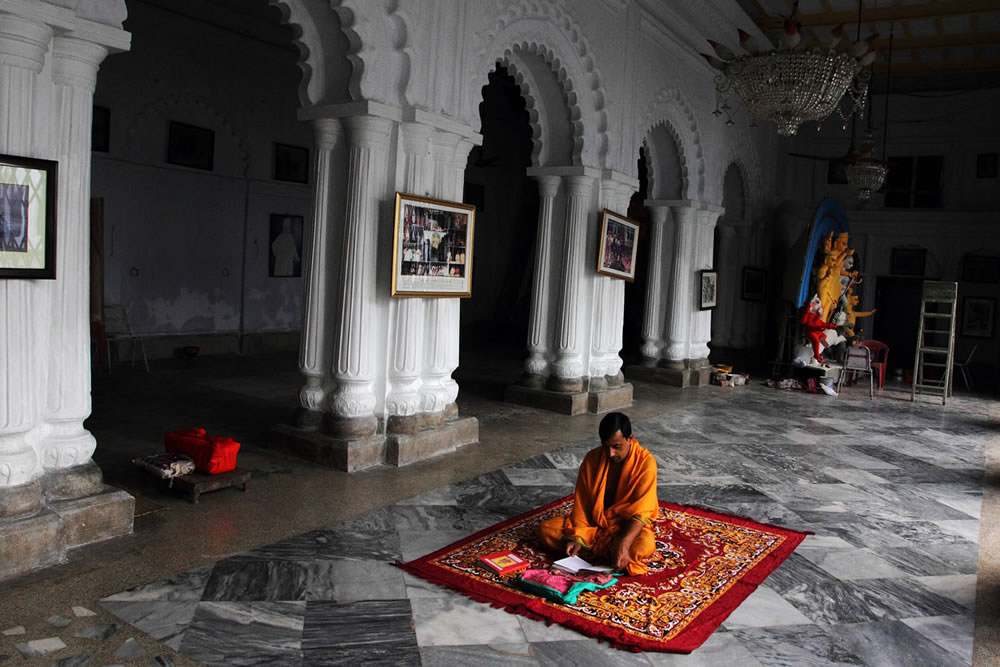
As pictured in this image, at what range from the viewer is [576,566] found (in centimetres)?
379

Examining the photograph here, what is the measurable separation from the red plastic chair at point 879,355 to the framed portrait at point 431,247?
26.0ft

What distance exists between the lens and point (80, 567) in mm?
3559

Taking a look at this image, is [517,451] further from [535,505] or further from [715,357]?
[715,357]

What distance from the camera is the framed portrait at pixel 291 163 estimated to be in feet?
37.1

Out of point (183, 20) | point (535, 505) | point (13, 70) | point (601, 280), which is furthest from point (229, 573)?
point (183, 20)

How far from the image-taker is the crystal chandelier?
553 centimetres

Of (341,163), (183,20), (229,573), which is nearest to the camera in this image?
(229,573)

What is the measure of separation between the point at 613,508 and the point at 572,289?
426 centimetres

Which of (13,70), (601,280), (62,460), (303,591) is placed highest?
(13,70)

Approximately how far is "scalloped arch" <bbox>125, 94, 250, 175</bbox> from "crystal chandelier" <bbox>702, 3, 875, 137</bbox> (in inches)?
274

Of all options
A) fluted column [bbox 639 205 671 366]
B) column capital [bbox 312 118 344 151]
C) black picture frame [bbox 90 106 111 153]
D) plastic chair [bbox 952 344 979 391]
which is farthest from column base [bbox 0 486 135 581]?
plastic chair [bbox 952 344 979 391]

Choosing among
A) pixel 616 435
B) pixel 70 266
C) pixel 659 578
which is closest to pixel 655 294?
pixel 616 435

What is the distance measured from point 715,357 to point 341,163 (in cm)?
920

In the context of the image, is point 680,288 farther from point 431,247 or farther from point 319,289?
point 319,289
